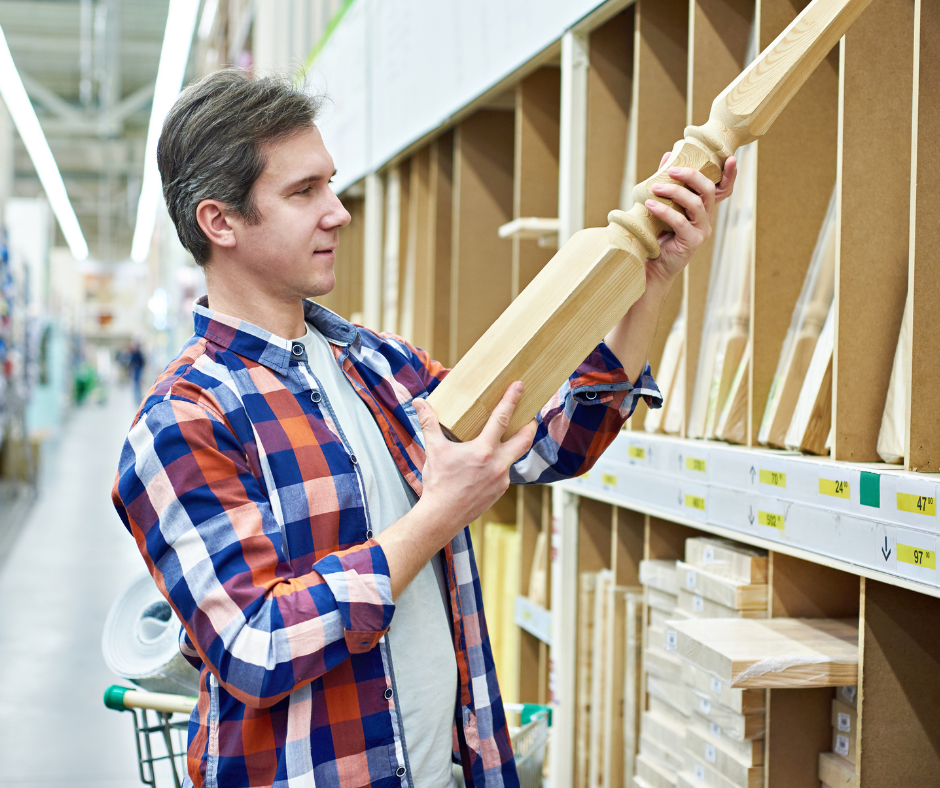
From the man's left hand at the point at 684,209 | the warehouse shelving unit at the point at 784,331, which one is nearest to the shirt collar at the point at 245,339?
the man's left hand at the point at 684,209

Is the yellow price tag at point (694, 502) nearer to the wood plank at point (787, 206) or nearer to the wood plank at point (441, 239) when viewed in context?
the wood plank at point (787, 206)

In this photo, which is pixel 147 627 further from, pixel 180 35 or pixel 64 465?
pixel 64 465

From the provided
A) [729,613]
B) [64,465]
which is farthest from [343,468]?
[64,465]

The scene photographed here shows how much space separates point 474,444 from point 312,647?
1.06 ft

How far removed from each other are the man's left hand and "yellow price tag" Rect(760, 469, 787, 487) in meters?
0.62

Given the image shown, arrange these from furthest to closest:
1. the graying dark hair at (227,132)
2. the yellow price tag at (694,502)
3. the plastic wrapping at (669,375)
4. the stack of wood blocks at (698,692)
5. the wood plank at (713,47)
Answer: the plastic wrapping at (669,375) < the wood plank at (713,47) < the yellow price tag at (694,502) < the stack of wood blocks at (698,692) < the graying dark hair at (227,132)

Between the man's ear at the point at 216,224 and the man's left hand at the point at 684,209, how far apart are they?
24.1 inches

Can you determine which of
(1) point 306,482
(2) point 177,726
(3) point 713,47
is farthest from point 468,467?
(3) point 713,47

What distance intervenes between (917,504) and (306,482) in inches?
36.9

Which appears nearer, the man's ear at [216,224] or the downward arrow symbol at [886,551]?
the man's ear at [216,224]

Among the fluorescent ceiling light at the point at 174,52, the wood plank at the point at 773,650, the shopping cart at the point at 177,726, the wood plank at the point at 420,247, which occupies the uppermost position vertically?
the fluorescent ceiling light at the point at 174,52

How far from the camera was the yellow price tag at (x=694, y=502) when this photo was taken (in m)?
2.08

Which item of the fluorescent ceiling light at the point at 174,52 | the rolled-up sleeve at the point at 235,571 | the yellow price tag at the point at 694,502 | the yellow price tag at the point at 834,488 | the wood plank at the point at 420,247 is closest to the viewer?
the rolled-up sleeve at the point at 235,571

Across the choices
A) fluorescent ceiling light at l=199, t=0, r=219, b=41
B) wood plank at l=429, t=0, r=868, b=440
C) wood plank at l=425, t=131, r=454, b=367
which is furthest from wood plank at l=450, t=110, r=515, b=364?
fluorescent ceiling light at l=199, t=0, r=219, b=41
